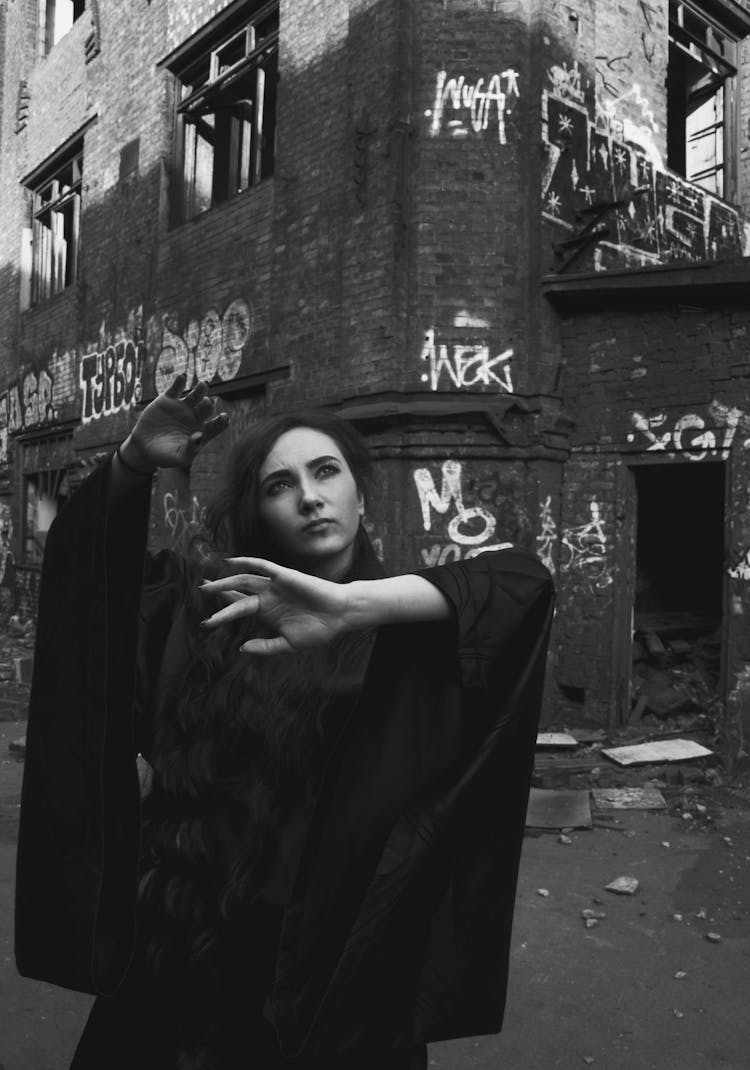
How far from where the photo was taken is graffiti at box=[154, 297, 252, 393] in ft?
27.2

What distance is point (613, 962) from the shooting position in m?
3.52

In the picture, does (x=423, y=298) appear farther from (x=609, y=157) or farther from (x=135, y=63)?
(x=135, y=63)

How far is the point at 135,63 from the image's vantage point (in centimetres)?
1006

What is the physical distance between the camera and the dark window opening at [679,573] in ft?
25.2

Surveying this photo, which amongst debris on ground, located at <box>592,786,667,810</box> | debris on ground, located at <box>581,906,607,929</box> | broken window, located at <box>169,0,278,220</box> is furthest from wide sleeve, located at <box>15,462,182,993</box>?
broken window, located at <box>169,0,278,220</box>

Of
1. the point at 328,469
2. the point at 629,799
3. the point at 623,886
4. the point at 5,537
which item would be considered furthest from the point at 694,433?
the point at 5,537

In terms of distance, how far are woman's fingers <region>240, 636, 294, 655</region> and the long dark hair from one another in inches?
11.3

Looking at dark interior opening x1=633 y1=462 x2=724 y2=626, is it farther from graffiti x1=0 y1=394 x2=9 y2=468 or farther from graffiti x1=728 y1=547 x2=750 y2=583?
graffiti x1=0 y1=394 x2=9 y2=468

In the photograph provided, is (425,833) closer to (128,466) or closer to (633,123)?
→ (128,466)

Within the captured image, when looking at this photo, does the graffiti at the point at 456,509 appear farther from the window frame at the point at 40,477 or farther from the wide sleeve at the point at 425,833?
the window frame at the point at 40,477

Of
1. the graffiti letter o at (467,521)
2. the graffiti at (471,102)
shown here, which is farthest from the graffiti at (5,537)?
the graffiti at (471,102)

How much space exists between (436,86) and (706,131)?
4.19m

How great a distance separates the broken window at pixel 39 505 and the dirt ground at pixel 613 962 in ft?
26.3

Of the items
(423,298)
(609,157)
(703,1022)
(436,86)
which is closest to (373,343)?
(423,298)
